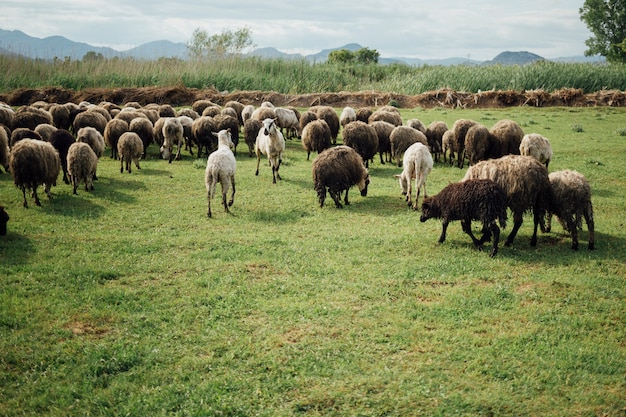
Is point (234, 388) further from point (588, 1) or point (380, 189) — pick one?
point (588, 1)

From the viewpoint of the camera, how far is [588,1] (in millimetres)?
61750

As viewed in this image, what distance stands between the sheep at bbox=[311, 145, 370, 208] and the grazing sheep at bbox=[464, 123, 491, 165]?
4609 mm

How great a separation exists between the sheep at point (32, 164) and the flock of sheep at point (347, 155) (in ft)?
0.07

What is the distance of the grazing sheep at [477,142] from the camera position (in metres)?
14.7

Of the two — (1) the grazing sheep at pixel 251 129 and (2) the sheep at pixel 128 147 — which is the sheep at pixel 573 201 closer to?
(1) the grazing sheep at pixel 251 129

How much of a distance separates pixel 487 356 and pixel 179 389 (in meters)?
3.36

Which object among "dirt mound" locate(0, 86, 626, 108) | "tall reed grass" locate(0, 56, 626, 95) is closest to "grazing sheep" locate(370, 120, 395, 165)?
"dirt mound" locate(0, 86, 626, 108)

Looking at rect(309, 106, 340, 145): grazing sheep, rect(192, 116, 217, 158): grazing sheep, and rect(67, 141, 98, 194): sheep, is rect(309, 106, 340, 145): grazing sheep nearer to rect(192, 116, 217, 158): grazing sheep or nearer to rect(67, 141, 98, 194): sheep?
rect(192, 116, 217, 158): grazing sheep

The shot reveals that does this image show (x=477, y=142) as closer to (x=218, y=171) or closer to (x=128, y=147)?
(x=218, y=171)

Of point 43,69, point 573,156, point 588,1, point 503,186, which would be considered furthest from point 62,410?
point 588,1

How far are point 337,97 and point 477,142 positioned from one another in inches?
749

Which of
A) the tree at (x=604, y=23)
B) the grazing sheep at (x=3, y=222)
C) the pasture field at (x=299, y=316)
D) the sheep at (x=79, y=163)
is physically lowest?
the pasture field at (x=299, y=316)

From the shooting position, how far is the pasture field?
4.92 m

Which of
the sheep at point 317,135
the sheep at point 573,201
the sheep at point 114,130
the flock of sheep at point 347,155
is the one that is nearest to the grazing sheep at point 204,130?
the flock of sheep at point 347,155
